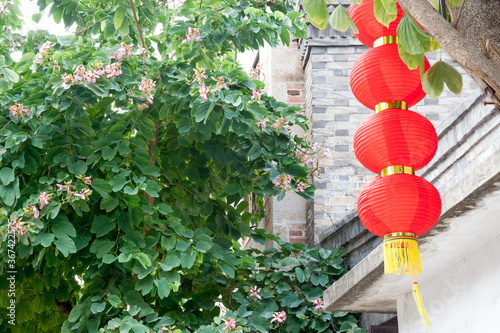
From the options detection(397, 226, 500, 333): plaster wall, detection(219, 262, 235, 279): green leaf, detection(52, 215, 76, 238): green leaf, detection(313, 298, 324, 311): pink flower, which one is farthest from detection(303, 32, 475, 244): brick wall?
detection(52, 215, 76, 238): green leaf

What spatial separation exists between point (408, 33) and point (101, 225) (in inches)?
118

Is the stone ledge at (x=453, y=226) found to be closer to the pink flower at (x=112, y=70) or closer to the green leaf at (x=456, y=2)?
the green leaf at (x=456, y=2)

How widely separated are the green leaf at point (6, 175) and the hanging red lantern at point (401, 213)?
105 inches

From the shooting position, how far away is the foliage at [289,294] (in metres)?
4.96

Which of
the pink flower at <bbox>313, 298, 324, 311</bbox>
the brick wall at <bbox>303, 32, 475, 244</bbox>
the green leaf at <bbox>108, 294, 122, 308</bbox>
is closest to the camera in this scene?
the green leaf at <bbox>108, 294, 122, 308</bbox>

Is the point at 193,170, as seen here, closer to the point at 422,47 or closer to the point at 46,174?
the point at 46,174

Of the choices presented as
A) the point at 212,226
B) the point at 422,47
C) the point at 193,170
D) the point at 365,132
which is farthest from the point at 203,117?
the point at 422,47

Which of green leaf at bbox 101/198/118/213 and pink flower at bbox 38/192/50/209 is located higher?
green leaf at bbox 101/198/118/213

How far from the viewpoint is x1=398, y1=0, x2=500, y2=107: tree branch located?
1.76 metres

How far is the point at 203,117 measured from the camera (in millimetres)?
4266

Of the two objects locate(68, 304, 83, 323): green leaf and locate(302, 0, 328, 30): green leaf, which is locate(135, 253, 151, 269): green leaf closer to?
locate(68, 304, 83, 323): green leaf

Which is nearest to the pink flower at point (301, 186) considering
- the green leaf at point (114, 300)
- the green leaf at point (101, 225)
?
the green leaf at point (101, 225)

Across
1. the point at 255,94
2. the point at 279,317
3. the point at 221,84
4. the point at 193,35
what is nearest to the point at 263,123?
the point at 255,94

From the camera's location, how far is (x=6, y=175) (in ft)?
13.8
